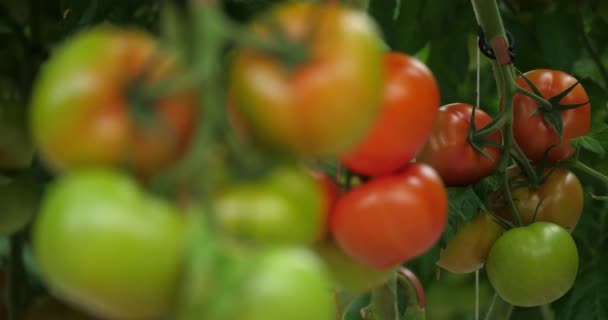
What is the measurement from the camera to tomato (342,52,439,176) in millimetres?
384

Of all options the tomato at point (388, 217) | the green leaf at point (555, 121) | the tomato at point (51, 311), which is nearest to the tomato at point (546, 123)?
the green leaf at point (555, 121)

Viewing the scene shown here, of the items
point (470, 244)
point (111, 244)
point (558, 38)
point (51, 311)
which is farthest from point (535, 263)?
point (111, 244)

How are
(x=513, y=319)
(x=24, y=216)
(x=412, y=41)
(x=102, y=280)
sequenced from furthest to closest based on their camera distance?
(x=513, y=319) → (x=412, y=41) → (x=24, y=216) → (x=102, y=280)

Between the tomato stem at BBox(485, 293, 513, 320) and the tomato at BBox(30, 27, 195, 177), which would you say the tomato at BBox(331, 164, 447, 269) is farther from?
the tomato stem at BBox(485, 293, 513, 320)

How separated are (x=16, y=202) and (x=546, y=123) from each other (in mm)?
523

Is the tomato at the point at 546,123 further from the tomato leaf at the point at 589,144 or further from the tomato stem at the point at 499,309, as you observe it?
the tomato stem at the point at 499,309

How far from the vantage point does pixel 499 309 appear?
86cm

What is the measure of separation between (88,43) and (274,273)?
10 centimetres

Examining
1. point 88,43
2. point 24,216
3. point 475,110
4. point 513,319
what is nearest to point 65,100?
point 88,43

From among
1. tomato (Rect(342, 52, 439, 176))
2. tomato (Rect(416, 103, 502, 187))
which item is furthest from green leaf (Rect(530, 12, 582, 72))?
tomato (Rect(342, 52, 439, 176))

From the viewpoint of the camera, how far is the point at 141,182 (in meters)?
0.27

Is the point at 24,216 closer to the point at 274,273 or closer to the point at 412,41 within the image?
the point at 274,273

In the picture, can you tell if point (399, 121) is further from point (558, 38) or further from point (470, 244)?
point (558, 38)

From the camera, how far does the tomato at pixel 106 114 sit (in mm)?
258
